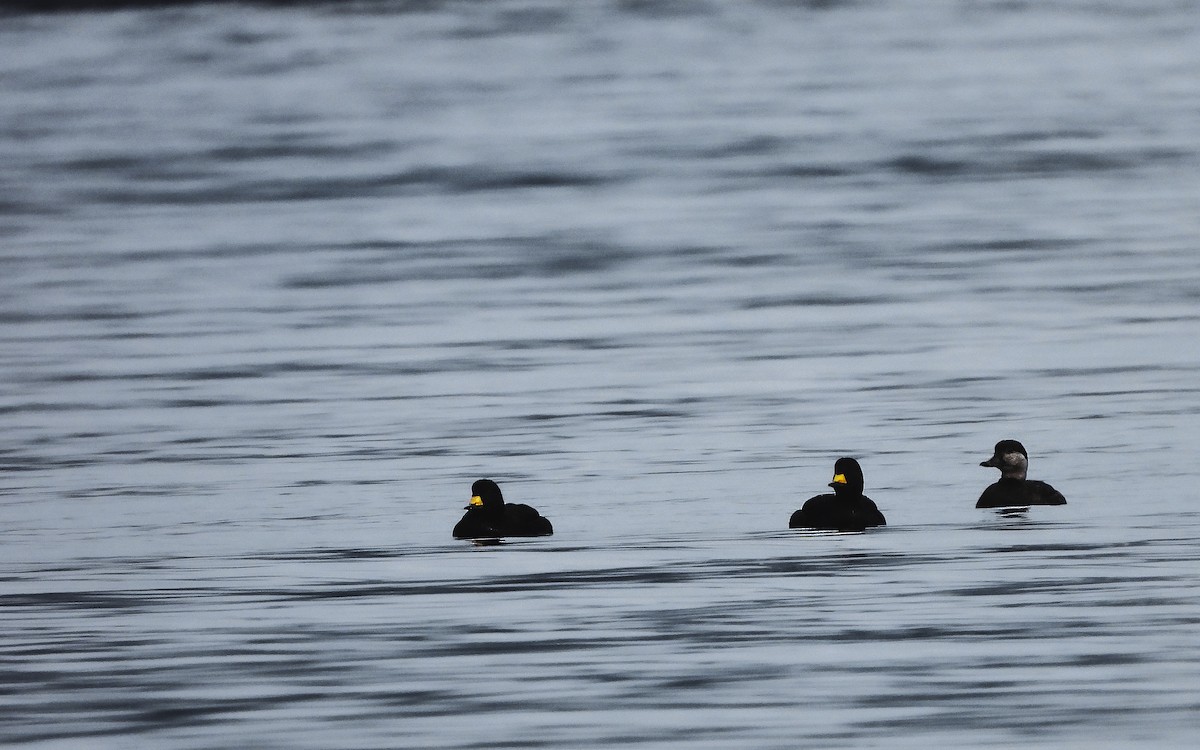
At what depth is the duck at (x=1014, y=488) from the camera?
1564 cm

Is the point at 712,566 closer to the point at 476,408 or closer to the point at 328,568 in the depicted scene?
the point at 328,568

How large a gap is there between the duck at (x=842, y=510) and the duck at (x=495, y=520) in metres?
1.50

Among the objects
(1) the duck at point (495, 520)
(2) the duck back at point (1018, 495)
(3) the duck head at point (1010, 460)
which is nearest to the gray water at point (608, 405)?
(2) the duck back at point (1018, 495)

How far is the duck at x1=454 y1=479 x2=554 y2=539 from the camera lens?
49.1 feet

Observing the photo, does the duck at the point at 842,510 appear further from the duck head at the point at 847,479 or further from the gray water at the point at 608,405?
the gray water at the point at 608,405

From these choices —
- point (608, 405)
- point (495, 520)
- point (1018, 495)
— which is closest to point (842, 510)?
point (1018, 495)

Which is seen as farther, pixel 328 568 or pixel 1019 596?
pixel 328 568

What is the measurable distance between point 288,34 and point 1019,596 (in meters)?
56.1

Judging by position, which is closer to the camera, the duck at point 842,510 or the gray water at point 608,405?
the gray water at point 608,405

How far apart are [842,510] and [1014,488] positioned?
1.27 m

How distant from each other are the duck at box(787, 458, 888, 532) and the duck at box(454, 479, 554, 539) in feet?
4.92

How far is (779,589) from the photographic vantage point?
12.9 m

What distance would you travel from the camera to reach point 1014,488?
1566 centimetres

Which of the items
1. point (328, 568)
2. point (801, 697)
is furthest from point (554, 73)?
point (801, 697)
